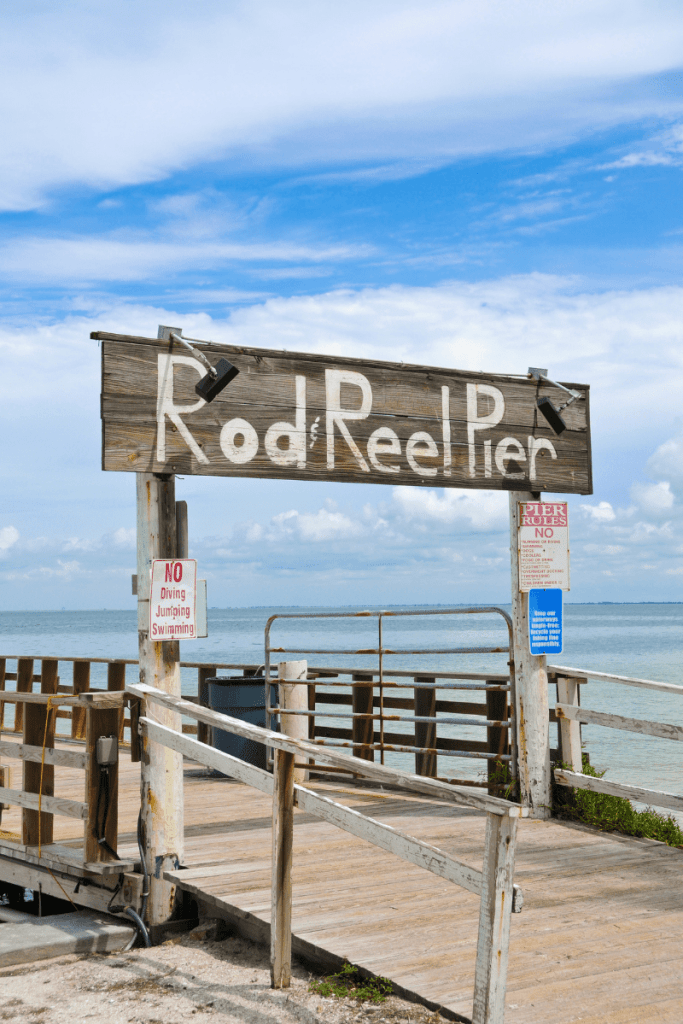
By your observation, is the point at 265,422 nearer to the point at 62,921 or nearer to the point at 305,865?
the point at 305,865

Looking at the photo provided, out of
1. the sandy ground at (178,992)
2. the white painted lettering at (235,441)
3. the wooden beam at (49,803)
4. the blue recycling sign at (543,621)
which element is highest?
the white painted lettering at (235,441)

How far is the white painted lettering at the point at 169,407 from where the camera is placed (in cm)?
619

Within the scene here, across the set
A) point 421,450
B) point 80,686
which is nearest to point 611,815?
point 421,450

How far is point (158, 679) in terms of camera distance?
612cm

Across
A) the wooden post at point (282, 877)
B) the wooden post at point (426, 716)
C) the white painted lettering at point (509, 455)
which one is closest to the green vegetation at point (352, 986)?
the wooden post at point (282, 877)

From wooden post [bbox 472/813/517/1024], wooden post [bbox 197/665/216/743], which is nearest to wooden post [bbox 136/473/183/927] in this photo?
wooden post [bbox 472/813/517/1024]

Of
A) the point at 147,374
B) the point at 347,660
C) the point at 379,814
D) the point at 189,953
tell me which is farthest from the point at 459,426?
the point at 347,660

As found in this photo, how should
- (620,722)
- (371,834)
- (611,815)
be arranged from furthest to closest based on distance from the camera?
1. (611,815)
2. (620,722)
3. (371,834)

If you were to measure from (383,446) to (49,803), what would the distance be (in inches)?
131

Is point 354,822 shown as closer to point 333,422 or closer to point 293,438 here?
point 293,438

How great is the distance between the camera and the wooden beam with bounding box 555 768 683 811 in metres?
6.75

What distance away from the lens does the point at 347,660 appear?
63.8 metres

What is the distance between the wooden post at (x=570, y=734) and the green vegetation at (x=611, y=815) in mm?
73

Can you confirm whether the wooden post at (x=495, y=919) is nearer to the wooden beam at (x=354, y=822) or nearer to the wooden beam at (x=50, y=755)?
the wooden beam at (x=354, y=822)
